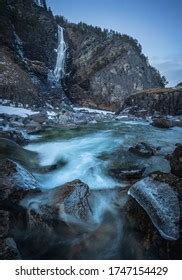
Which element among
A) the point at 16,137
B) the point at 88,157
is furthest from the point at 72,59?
the point at 88,157

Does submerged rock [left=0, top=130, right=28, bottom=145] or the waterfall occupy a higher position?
the waterfall

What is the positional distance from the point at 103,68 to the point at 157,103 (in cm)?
928

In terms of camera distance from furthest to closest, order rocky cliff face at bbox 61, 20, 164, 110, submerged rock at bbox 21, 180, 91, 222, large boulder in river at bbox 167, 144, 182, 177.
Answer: rocky cliff face at bbox 61, 20, 164, 110 < large boulder in river at bbox 167, 144, 182, 177 < submerged rock at bbox 21, 180, 91, 222

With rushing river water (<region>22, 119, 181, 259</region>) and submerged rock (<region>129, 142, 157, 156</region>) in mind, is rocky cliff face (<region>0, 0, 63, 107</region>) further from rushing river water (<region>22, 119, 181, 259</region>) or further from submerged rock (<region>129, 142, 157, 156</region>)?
submerged rock (<region>129, 142, 157, 156</region>)

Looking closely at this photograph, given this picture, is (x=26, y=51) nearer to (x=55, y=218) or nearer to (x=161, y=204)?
(x=55, y=218)

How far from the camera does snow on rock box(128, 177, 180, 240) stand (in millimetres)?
2408

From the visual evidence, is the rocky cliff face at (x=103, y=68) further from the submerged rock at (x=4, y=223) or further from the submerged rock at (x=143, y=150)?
the submerged rock at (x=4, y=223)

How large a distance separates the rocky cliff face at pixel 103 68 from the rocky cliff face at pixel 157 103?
4.48 meters

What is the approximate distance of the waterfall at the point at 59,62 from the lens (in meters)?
23.4

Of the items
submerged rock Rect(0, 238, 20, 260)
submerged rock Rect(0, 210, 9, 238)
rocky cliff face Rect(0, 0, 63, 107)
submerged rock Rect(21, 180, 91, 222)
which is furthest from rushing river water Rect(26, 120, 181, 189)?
rocky cliff face Rect(0, 0, 63, 107)

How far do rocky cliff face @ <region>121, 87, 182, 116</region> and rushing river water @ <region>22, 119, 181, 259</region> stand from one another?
1065 centimetres

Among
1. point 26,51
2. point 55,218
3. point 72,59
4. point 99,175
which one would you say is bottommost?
point 55,218

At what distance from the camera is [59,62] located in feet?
82.4
